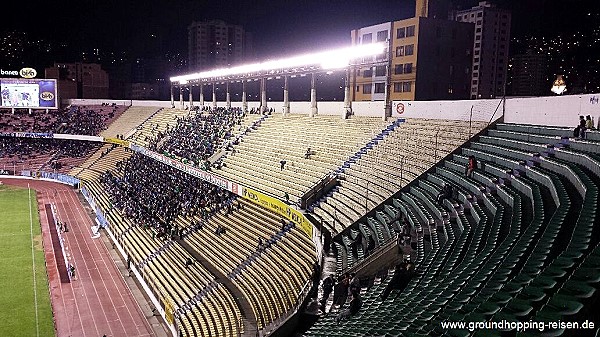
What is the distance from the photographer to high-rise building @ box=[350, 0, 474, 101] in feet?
161

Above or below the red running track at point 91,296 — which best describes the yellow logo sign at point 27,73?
above

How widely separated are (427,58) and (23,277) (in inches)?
1610

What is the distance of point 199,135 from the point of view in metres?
42.8

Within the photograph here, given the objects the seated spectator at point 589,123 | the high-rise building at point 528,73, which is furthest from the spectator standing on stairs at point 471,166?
the high-rise building at point 528,73

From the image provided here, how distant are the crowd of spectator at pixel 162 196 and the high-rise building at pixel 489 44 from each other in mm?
75752

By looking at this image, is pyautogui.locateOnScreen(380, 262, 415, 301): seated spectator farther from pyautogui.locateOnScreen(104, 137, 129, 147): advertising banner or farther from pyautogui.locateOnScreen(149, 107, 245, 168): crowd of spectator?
pyautogui.locateOnScreen(104, 137, 129, 147): advertising banner

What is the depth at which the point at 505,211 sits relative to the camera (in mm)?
12953

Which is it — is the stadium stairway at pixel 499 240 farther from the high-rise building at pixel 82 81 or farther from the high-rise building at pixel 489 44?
the high-rise building at pixel 489 44

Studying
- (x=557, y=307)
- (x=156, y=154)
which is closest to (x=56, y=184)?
(x=156, y=154)

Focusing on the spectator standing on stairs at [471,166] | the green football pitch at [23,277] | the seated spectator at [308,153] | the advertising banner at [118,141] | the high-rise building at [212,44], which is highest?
the high-rise building at [212,44]

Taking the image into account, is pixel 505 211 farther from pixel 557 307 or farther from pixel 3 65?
pixel 3 65

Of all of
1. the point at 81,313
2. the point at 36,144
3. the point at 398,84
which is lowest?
the point at 81,313

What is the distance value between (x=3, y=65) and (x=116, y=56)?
97.2ft

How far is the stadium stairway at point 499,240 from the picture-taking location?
543cm
